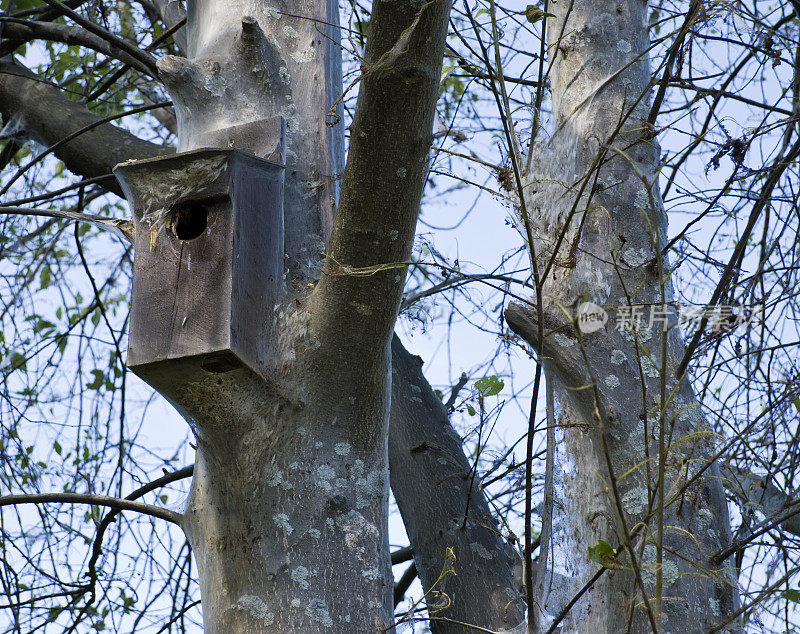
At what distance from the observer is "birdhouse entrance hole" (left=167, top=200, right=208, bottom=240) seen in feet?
5.39

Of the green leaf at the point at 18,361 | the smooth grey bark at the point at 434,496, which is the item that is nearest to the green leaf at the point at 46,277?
the green leaf at the point at 18,361

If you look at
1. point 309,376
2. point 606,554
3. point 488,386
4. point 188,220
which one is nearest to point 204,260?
point 188,220

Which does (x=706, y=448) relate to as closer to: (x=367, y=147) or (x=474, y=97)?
(x=367, y=147)

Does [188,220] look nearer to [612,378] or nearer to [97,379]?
[612,378]

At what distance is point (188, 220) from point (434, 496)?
1243 mm

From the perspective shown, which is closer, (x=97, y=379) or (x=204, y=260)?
(x=204, y=260)

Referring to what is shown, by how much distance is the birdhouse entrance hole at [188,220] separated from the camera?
1643 mm

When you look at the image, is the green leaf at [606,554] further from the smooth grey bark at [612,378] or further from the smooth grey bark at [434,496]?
the smooth grey bark at [434,496]

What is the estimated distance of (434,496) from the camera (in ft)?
8.37

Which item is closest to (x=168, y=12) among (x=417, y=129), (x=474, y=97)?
(x=474, y=97)

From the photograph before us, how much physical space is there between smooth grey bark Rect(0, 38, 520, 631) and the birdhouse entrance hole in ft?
3.42

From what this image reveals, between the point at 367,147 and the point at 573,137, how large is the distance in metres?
1.00

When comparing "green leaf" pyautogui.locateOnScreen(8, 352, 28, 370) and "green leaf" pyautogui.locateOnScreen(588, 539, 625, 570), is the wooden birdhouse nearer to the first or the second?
"green leaf" pyautogui.locateOnScreen(588, 539, 625, 570)

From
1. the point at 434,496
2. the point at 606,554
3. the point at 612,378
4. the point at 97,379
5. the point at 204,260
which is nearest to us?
the point at 606,554
